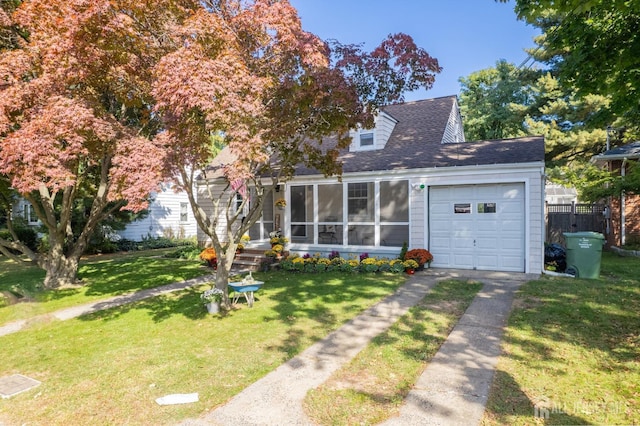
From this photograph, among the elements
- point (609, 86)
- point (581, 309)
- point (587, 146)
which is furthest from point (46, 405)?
point (587, 146)

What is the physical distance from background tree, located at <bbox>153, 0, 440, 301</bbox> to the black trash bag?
22.3ft

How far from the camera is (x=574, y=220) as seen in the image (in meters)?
15.4

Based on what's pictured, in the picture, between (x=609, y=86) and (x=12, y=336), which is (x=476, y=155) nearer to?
(x=609, y=86)

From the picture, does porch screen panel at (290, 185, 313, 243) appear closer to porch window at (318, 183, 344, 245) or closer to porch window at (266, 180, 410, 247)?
porch window at (266, 180, 410, 247)

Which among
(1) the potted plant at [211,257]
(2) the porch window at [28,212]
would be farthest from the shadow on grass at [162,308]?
(2) the porch window at [28,212]

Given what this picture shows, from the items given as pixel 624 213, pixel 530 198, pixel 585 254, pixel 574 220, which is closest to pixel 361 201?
pixel 530 198

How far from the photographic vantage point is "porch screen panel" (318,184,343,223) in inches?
536

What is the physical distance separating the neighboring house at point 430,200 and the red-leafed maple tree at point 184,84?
8.54 feet

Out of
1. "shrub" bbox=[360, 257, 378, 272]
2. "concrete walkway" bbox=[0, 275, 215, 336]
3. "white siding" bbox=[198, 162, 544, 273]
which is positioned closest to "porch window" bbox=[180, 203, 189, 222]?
"white siding" bbox=[198, 162, 544, 273]

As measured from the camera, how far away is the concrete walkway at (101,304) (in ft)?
21.4

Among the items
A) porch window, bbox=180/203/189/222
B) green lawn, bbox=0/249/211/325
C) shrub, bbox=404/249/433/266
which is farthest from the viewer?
porch window, bbox=180/203/189/222

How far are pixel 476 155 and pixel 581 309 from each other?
18.3 feet

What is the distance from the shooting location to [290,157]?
23.9 feet

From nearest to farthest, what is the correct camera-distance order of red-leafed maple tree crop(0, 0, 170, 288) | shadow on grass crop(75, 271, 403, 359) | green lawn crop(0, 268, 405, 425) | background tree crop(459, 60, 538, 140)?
green lawn crop(0, 268, 405, 425) < red-leafed maple tree crop(0, 0, 170, 288) < shadow on grass crop(75, 271, 403, 359) < background tree crop(459, 60, 538, 140)
